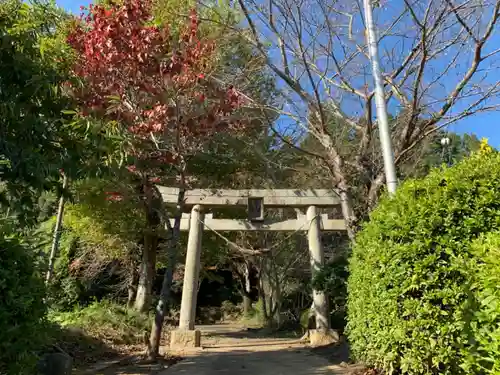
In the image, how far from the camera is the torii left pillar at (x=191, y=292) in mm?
9352

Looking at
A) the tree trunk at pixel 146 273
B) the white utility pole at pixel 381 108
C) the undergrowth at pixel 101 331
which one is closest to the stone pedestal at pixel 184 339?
the undergrowth at pixel 101 331

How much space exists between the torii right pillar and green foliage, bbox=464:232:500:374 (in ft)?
19.7

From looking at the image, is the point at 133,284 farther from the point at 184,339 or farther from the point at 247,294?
the point at 247,294

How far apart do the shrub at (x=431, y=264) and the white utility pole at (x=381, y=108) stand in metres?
1.20

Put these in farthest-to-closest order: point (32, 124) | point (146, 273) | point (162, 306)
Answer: point (146, 273)
point (162, 306)
point (32, 124)

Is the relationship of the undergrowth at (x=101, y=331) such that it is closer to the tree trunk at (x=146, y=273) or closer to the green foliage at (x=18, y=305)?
the tree trunk at (x=146, y=273)

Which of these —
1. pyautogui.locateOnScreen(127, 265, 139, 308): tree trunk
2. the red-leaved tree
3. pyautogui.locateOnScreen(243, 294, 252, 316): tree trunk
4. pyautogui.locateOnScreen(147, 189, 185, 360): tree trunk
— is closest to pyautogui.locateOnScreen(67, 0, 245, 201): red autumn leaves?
the red-leaved tree

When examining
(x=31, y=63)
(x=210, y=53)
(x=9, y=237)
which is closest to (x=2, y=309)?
(x=9, y=237)

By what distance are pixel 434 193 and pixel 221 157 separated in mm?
8550

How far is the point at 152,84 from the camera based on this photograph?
6957 millimetres

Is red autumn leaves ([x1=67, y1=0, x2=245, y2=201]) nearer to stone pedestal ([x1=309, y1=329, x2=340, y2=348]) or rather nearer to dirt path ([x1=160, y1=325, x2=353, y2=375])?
dirt path ([x1=160, y1=325, x2=353, y2=375])

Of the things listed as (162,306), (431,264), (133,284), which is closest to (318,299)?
(162,306)

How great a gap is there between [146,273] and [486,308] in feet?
36.6

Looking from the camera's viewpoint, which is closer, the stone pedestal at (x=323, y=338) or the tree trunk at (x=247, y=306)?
the stone pedestal at (x=323, y=338)
